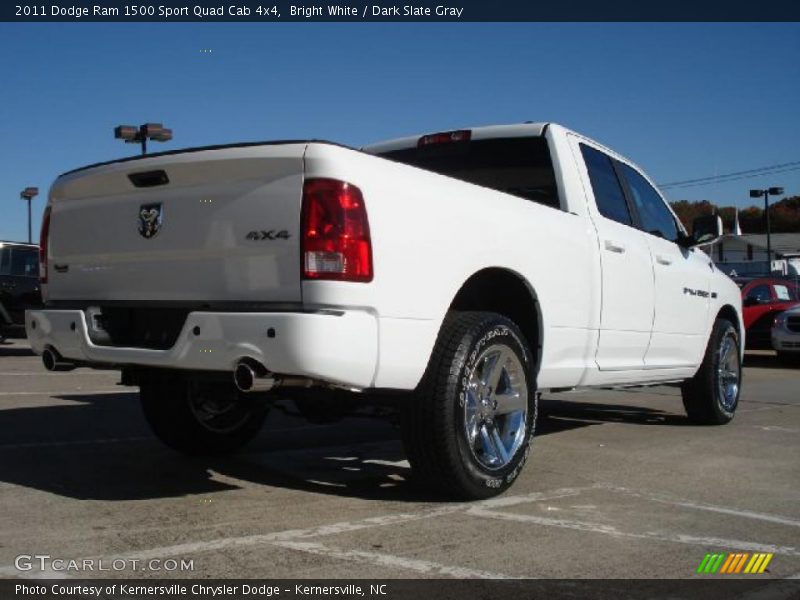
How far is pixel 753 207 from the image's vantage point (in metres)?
97.2

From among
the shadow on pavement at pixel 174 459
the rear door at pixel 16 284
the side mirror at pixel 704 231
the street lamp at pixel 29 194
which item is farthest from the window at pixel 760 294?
the street lamp at pixel 29 194

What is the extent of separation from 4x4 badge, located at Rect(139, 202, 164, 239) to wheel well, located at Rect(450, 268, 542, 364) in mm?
1516

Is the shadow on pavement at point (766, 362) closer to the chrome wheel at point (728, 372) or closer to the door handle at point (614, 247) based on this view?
the chrome wheel at point (728, 372)

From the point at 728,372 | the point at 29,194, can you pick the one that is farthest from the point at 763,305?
the point at 29,194

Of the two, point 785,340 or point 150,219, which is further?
point 785,340

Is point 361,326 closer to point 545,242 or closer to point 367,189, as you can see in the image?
point 367,189

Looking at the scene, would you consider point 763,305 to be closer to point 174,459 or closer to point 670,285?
point 670,285

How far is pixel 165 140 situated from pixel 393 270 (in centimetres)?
1659

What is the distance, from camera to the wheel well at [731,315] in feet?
25.3

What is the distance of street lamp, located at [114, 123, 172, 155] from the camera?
18750mm

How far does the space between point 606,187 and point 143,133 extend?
14769 millimetres

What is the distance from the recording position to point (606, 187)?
19.8 feet

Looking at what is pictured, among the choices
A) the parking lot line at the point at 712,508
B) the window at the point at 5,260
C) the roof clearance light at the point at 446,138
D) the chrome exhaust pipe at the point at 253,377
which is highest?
the roof clearance light at the point at 446,138

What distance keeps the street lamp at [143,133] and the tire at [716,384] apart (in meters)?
14.2
